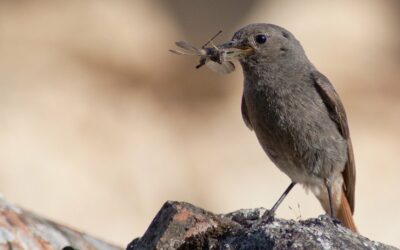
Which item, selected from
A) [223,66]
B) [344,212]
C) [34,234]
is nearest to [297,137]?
[223,66]

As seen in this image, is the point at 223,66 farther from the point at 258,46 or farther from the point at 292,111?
the point at 292,111

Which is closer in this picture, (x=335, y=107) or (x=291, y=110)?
(x=291, y=110)

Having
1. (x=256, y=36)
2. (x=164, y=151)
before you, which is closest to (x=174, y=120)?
(x=164, y=151)

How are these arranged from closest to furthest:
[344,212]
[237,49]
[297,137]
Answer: [297,137] < [237,49] < [344,212]

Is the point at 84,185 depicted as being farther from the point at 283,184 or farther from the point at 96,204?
the point at 283,184

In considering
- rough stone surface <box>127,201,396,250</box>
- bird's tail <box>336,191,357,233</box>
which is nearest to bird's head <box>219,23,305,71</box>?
bird's tail <box>336,191,357,233</box>

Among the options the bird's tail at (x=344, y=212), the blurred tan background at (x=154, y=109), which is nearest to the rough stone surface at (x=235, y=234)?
the bird's tail at (x=344, y=212)
